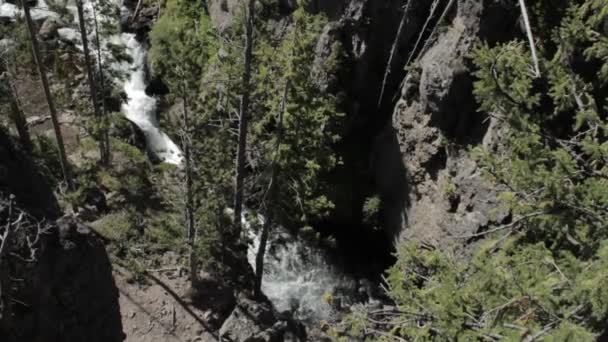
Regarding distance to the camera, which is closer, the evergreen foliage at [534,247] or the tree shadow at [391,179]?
the evergreen foliage at [534,247]

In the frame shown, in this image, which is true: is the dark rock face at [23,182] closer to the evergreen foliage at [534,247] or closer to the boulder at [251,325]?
the boulder at [251,325]

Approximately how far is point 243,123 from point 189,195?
8.16ft

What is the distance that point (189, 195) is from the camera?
14203 millimetres

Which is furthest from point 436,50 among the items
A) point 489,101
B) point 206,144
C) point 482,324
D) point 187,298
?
point 482,324

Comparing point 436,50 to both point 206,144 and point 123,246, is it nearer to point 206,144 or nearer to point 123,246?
point 206,144

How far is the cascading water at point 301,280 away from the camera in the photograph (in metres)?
18.3

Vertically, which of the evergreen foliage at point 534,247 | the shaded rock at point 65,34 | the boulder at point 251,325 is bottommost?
the boulder at point 251,325

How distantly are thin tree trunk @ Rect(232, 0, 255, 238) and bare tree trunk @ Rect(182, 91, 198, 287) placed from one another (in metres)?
1.33

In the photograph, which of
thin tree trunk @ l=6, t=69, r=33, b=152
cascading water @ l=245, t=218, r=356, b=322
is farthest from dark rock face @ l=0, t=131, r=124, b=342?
thin tree trunk @ l=6, t=69, r=33, b=152

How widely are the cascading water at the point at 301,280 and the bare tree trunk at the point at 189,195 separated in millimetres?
2676

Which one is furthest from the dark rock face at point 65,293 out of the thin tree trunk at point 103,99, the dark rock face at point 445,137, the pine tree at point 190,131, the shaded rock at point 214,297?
the dark rock face at point 445,137

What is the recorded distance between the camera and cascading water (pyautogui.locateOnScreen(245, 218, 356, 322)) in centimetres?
1828

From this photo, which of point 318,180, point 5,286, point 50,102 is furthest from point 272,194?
point 50,102

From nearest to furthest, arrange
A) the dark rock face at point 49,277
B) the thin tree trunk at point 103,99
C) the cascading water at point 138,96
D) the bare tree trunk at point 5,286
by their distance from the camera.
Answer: the bare tree trunk at point 5,286
the dark rock face at point 49,277
the thin tree trunk at point 103,99
the cascading water at point 138,96
